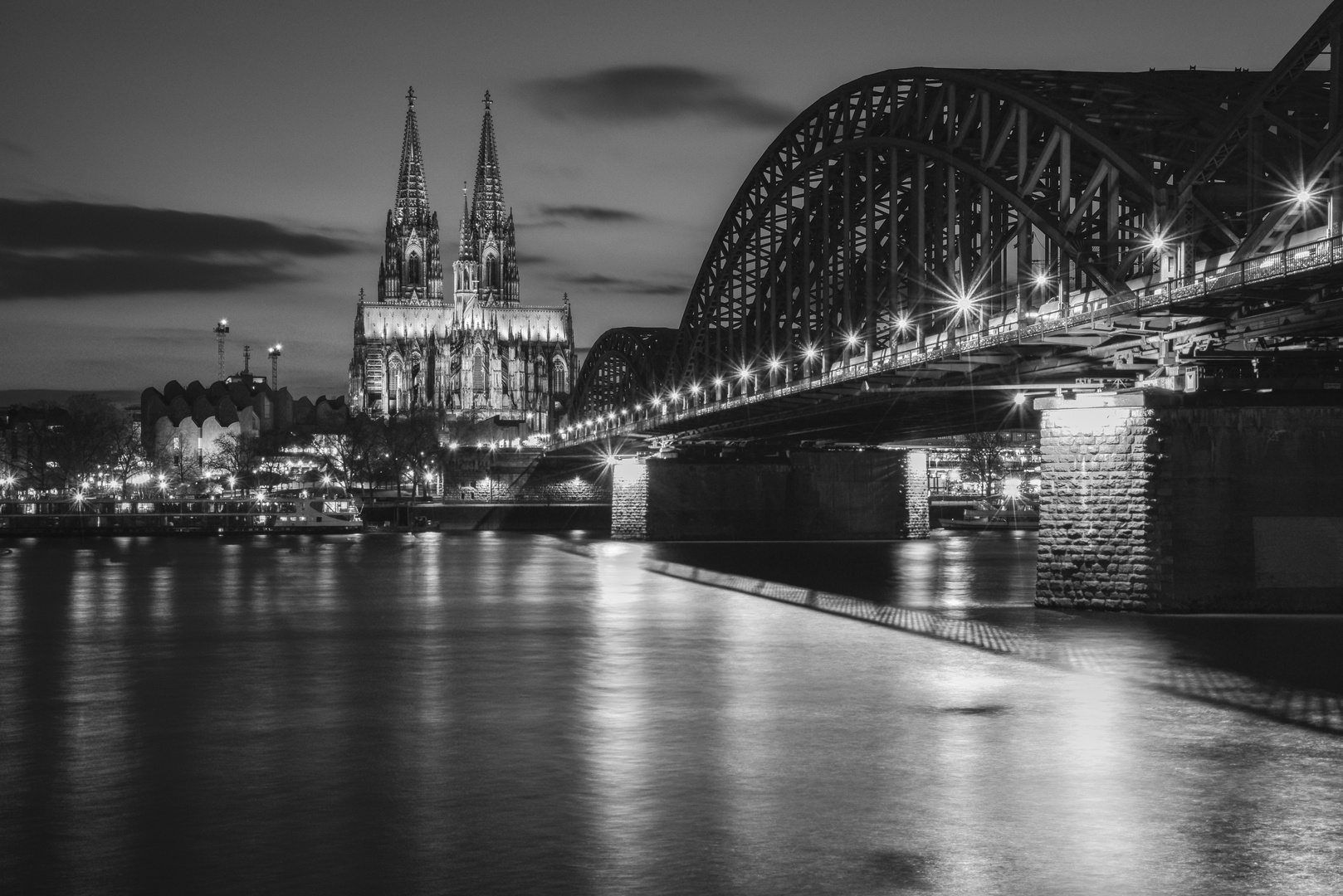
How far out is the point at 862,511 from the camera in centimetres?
10175

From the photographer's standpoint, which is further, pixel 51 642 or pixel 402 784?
pixel 51 642

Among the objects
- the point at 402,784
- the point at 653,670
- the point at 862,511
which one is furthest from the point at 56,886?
the point at 862,511

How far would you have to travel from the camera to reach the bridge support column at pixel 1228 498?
37906 mm

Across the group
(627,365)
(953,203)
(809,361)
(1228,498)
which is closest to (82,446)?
(627,365)

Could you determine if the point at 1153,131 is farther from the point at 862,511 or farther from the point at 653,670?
the point at 862,511

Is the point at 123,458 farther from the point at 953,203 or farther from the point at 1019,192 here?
the point at 1019,192

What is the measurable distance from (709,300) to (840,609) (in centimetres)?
6208

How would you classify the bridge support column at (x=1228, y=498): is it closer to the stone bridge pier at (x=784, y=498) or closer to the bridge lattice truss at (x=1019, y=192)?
the bridge lattice truss at (x=1019, y=192)

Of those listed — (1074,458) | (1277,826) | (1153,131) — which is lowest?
(1277,826)

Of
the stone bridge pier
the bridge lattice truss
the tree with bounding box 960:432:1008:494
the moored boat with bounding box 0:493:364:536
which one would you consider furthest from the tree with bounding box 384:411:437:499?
the bridge lattice truss

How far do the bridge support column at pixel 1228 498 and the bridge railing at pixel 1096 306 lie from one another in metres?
2.52

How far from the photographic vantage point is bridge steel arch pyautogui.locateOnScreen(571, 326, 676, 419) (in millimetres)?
141500

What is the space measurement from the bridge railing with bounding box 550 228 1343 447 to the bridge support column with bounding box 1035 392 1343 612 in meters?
2.52

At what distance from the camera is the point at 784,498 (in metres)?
102
